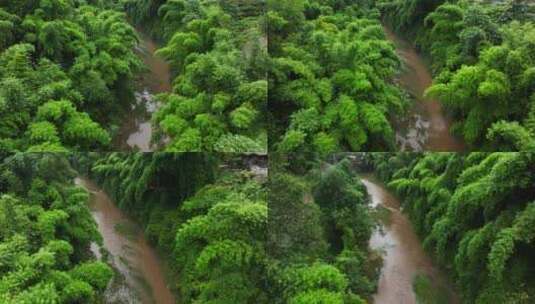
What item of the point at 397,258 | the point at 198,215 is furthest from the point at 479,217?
the point at 198,215

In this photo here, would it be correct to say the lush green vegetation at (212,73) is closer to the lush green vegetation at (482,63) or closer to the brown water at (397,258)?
the brown water at (397,258)

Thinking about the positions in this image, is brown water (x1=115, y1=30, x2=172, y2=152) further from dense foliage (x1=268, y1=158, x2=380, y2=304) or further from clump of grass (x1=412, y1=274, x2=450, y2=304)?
clump of grass (x1=412, y1=274, x2=450, y2=304)

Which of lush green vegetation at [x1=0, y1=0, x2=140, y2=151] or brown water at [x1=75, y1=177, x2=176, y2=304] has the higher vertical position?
lush green vegetation at [x1=0, y1=0, x2=140, y2=151]

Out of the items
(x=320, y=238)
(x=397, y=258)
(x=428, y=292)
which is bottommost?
(x=428, y=292)

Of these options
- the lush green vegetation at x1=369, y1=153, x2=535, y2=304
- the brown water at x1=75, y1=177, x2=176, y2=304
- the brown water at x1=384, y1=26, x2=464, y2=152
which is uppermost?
the brown water at x1=384, y1=26, x2=464, y2=152

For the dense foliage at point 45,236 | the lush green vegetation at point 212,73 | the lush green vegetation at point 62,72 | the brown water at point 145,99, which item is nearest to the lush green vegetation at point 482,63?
the lush green vegetation at point 212,73

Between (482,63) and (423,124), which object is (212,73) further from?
(482,63)

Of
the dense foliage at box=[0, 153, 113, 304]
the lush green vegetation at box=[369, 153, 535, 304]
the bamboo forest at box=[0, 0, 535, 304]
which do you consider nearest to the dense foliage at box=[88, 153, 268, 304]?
the bamboo forest at box=[0, 0, 535, 304]
